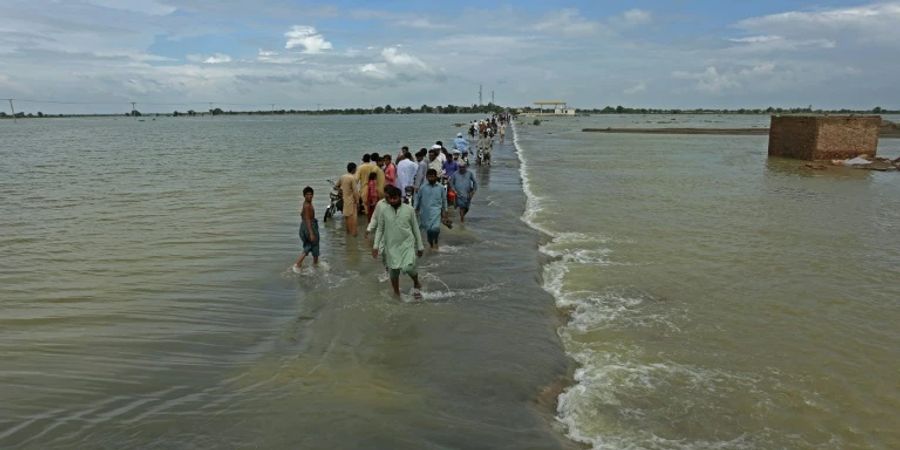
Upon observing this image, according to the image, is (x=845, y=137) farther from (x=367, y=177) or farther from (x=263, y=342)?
(x=263, y=342)

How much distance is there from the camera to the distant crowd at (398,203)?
23.6 ft

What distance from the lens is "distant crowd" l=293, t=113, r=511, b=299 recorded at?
7.19 metres

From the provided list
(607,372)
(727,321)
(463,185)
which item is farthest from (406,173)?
(607,372)

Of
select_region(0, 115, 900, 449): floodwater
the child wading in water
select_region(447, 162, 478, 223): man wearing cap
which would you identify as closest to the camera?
select_region(0, 115, 900, 449): floodwater

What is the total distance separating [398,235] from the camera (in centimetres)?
717

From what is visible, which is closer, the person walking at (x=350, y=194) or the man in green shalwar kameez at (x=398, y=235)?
the man in green shalwar kameez at (x=398, y=235)

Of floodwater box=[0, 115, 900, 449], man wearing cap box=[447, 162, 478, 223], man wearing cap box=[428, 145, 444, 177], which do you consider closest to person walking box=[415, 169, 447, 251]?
floodwater box=[0, 115, 900, 449]

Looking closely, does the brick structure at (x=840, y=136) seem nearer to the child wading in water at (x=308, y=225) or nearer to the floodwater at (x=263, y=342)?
the floodwater at (x=263, y=342)

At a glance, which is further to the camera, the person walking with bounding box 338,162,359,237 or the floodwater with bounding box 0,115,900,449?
the person walking with bounding box 338,162,359,237

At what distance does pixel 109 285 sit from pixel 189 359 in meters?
3.29

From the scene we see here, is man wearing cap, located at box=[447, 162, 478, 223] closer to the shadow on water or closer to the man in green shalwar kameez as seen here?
the man in green shalwar kameez

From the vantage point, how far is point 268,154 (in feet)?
120

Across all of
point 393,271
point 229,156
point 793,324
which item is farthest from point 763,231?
point 229,156

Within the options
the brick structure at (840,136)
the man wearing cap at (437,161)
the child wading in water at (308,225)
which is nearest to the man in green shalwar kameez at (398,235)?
the child wading in water at (308,225)
